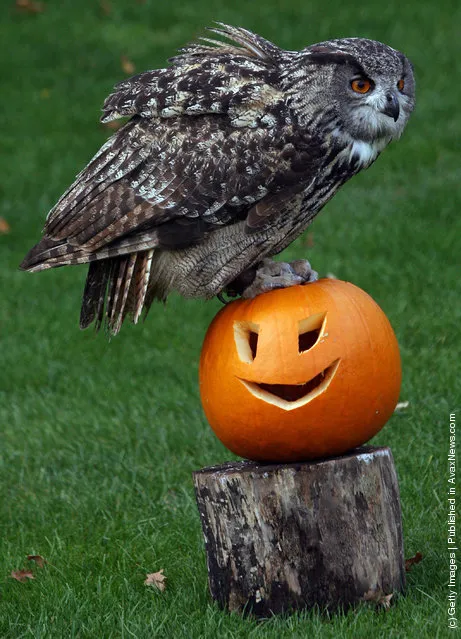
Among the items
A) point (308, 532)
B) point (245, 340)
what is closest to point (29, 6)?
point (245, 340)

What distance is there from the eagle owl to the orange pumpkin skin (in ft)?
0.79

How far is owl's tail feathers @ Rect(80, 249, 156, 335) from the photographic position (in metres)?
4.72

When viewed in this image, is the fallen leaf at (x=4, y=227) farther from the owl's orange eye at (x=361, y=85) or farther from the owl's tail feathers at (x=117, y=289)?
the owl's orange eye at (x=361, y=85)

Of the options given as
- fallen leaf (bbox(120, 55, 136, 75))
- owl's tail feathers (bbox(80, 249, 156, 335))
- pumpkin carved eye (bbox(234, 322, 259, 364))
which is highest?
fallen leaf (bbox(120, 55, 136, 75))

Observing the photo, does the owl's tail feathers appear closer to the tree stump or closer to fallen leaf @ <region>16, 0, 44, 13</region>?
the tree stump

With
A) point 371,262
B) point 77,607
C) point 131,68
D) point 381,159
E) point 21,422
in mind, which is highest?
point 131,68

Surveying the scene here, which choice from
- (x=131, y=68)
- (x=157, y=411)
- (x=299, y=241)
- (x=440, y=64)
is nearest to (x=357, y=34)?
(x=440, y=64)

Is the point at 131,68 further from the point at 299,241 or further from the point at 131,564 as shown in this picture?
the point at 131,564

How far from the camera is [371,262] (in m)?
8.62

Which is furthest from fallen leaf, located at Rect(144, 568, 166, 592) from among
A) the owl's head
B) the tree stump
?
the owl's head

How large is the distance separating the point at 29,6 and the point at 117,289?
37.2 feet

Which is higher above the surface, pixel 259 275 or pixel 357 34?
pixel 357 34

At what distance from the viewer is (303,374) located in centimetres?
437

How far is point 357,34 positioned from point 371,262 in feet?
18.0
